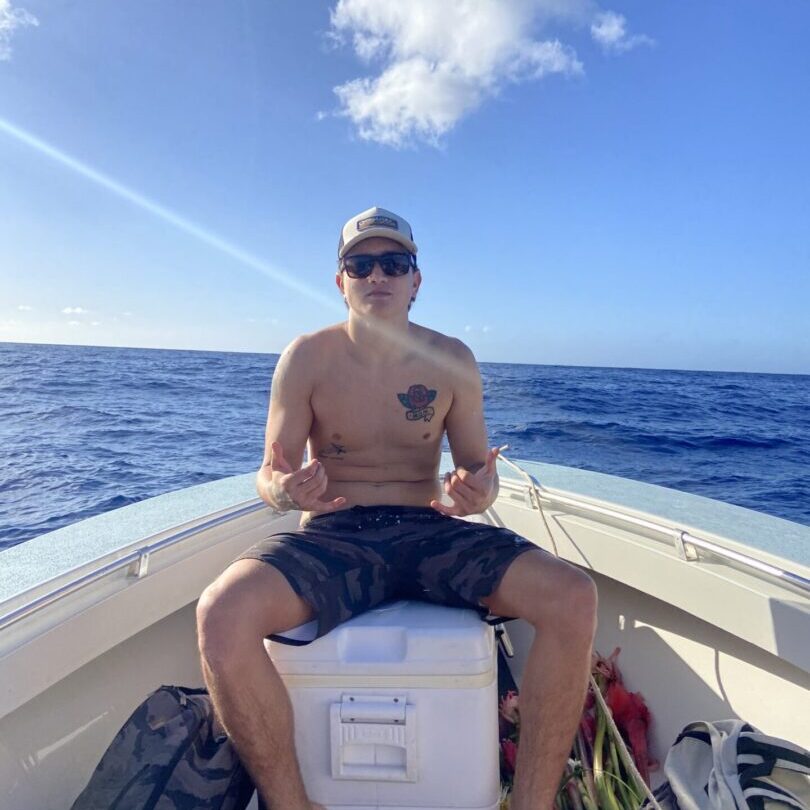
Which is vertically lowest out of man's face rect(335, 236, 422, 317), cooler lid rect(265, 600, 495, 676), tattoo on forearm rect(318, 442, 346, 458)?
cooler lid rect(265, 600, 495, 676)

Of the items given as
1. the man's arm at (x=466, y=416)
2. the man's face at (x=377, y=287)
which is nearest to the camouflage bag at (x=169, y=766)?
the man's arm at (x=466, y=416)

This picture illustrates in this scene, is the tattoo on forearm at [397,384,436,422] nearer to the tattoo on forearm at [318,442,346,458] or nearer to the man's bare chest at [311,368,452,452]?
the man's bare chest at [311,368,452,452]

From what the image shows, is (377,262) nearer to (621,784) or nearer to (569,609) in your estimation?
(569,609)

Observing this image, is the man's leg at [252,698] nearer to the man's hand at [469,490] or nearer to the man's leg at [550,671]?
the man's leg at [550,671]

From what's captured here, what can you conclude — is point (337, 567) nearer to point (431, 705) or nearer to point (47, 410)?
point (431, 705)

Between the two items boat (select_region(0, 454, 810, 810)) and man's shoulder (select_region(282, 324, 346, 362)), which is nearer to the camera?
Answer: boat (select_region(0, 454, 810, 810))

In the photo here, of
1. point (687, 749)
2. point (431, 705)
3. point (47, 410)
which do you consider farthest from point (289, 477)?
point (47, 410)

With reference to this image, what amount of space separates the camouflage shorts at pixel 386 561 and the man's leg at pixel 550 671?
11cm

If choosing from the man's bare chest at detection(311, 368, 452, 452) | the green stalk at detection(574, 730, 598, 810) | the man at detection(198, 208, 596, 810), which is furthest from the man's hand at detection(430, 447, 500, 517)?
the green stalk at detection(574, 730, 598, 810)

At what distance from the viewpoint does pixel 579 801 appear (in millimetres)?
1606

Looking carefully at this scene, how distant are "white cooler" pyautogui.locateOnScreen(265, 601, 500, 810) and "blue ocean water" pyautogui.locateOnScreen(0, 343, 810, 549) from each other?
11.7ft

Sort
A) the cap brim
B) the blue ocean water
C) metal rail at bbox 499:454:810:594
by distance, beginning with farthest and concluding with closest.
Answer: the blue ocean water, the cap brim, metal rail at bbox 499:454:810:594

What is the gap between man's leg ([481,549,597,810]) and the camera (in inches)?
51.6

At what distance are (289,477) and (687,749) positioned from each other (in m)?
1.13
